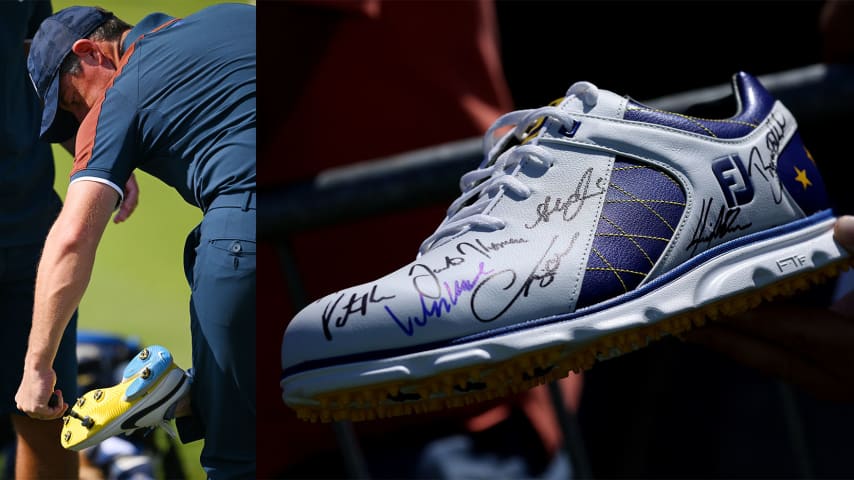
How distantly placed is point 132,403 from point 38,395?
103mm

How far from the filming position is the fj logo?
1042 millimetres

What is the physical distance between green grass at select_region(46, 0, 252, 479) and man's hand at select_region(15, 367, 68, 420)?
0.07m

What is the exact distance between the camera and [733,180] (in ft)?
3.44

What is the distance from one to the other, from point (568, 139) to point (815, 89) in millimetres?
888

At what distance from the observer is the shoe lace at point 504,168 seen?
3.31 ft

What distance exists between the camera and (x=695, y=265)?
101 cm

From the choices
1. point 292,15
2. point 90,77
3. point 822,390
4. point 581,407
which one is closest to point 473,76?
A: point 292,15

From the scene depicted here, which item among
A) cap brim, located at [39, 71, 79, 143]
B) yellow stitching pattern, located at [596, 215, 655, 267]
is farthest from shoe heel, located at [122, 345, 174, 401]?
yellow stitching pattern, located at [596, 215, 655, 267]

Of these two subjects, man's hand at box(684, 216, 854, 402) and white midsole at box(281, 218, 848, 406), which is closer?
white midsole at box(281, 218, 848, 406)

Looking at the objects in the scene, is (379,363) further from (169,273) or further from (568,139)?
(568,139)
